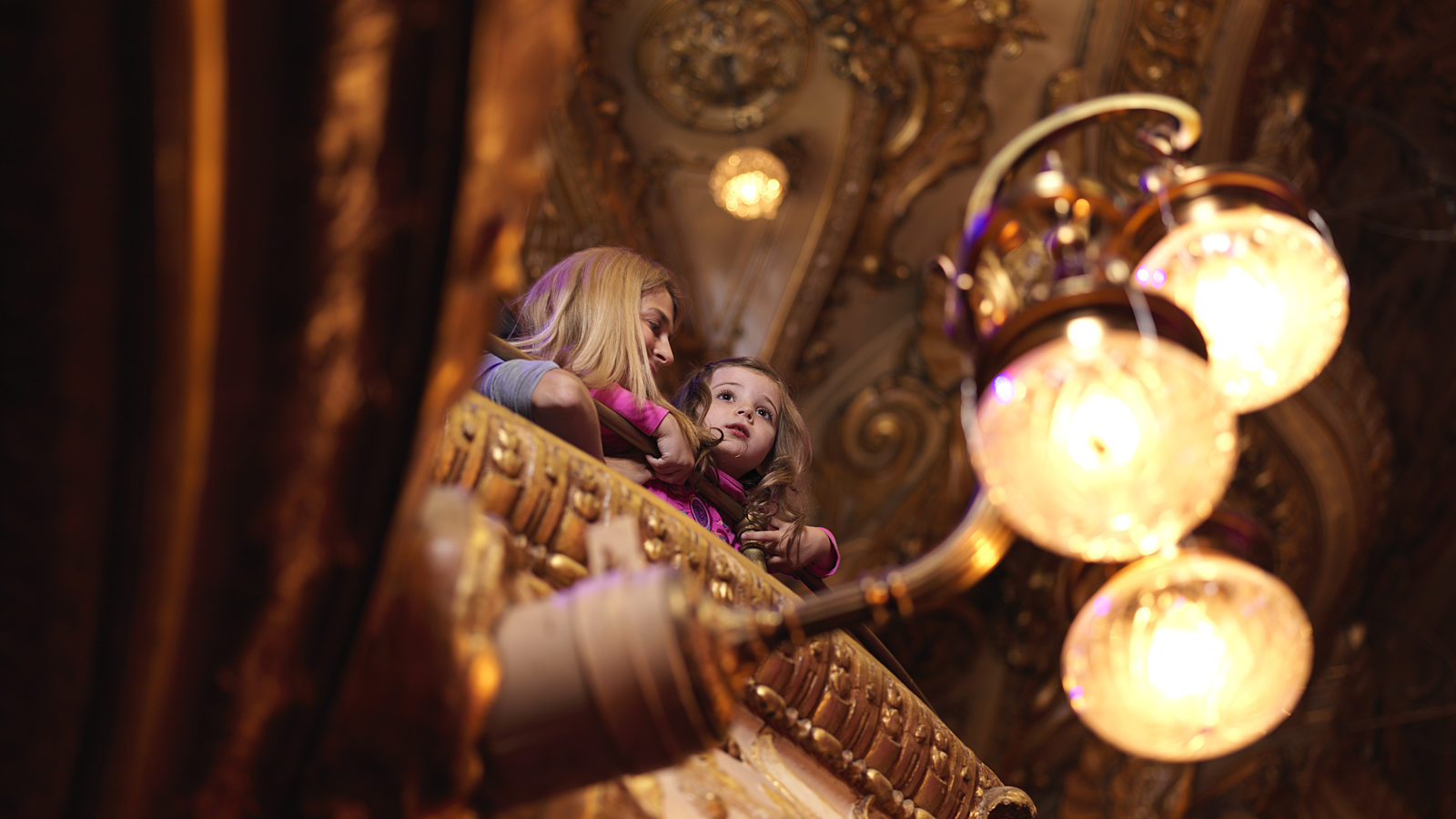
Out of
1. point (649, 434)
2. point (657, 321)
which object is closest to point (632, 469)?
point (649, 434)

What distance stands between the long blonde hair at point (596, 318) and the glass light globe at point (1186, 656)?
122 cm

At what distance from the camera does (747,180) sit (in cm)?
600

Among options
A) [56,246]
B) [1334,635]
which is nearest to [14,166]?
[56,246]

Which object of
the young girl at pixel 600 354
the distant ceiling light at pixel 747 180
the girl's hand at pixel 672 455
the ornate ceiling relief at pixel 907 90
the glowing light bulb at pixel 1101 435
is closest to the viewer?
the glowing light bulb at pixel 1101 435

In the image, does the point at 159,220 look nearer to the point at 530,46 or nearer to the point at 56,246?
the point at 56,246

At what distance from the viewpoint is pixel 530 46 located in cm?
83

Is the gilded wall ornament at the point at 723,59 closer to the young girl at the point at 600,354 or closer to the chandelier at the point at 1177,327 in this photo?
the young girl at the point at 600,354

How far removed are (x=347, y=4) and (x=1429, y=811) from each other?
285 inches

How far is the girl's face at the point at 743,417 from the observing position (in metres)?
2.62

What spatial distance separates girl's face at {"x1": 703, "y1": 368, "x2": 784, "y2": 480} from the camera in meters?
2.62

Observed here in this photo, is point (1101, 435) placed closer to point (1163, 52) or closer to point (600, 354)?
point (600, 354)

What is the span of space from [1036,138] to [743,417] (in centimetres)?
144

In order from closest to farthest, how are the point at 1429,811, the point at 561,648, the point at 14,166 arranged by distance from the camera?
the point at 14,166, the point at 561,648, the point at 1429,811

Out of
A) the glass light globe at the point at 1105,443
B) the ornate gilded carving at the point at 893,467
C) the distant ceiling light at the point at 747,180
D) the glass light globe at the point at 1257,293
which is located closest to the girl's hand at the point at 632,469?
the glass light globe at the point at 1257,293
